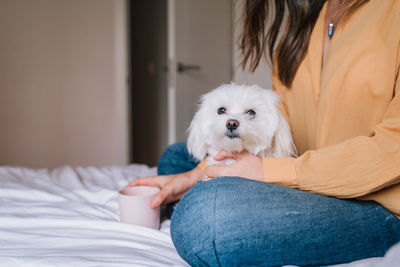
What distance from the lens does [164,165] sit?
1.36 meters

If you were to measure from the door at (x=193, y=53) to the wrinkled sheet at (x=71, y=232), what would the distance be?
5.41ft

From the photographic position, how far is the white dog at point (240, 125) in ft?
3.27

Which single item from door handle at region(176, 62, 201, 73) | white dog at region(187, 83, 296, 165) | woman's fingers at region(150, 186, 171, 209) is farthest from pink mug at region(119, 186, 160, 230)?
door handle at region(176, 62, 201, 73)

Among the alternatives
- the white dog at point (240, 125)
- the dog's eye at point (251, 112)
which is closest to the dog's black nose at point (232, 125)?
the white dog at point (240, 125)

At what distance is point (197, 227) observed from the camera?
2.17 ft

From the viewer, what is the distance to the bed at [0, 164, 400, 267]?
0.68m

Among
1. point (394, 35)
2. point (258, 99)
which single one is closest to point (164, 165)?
point (258, 99)

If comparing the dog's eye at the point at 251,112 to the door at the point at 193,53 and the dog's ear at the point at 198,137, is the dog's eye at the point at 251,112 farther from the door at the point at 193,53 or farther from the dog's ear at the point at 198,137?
the door at the point at 193,53

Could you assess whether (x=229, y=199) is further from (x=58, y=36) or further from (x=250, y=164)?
(x=58, y=36)

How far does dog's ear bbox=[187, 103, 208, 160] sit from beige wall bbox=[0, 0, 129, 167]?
2.38 metres

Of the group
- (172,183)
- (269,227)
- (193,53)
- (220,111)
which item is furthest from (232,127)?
(193,53)

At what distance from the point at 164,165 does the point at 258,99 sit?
1.61 ft

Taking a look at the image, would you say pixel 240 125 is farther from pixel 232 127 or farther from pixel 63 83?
pixel 63 83

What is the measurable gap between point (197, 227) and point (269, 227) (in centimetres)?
14
